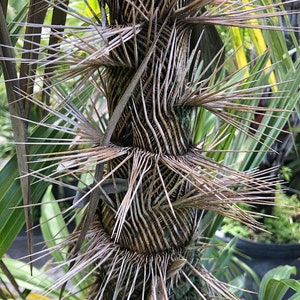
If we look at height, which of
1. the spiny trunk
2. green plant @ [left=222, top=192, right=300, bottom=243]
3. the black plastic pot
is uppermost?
the spiny trunk

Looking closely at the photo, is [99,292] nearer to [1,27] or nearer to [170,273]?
[170,273]

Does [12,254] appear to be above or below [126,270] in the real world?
below

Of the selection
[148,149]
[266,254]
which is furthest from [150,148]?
[266,254]

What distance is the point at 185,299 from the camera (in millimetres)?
450

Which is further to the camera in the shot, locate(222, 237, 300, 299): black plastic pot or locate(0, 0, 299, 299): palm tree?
locate(222, 237, 300, 299): black plastic pot

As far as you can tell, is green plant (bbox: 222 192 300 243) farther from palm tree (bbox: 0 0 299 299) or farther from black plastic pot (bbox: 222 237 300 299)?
palm tree (bbox: 0 0 299 299)

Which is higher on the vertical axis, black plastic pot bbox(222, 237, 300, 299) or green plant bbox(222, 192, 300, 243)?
green plant bbox(222, 192, 300, 243)

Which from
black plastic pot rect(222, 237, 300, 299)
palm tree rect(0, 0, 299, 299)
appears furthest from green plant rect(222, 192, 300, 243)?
palm tree rect(0, 0, 299, 299)

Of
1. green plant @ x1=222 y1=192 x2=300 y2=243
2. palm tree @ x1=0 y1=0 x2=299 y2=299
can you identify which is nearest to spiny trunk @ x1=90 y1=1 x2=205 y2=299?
palm tree @ x1=0 y1=0 x2=299 y2=299

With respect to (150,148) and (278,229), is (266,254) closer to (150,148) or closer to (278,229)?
(278,229)

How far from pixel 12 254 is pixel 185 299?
66.7 inches

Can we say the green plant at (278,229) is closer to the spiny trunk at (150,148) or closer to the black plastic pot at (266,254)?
the black plastic pot at (266,254)

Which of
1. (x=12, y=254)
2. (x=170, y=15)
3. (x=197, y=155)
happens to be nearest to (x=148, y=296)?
(x=197, y=155)

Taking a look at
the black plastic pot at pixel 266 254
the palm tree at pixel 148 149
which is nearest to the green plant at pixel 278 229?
the black plastic pot at pixel 266 254
